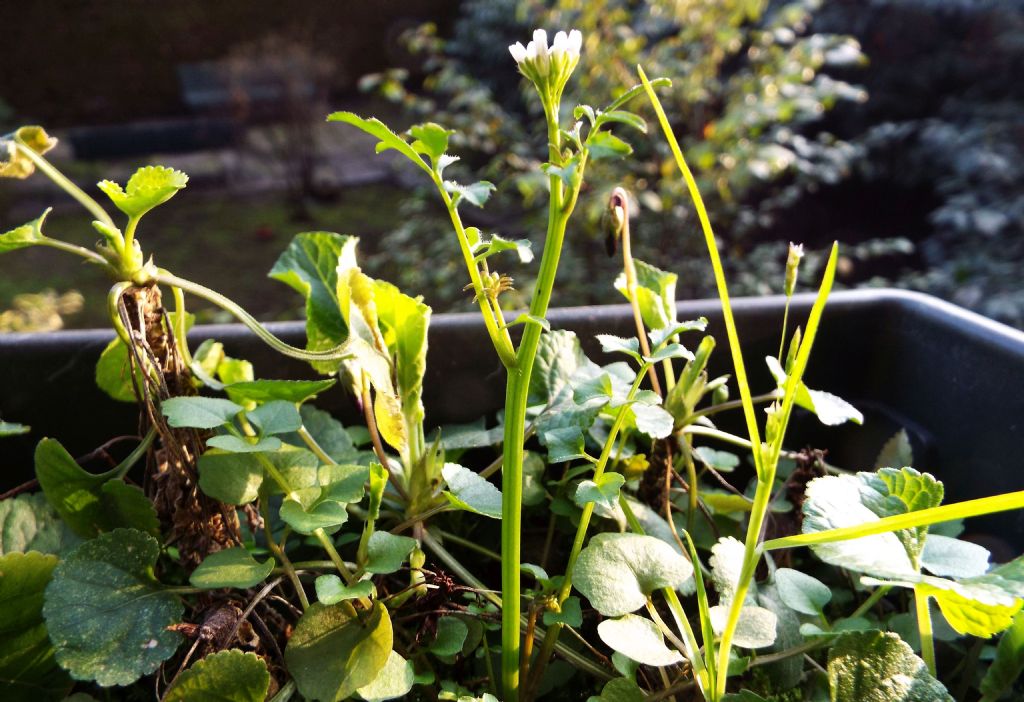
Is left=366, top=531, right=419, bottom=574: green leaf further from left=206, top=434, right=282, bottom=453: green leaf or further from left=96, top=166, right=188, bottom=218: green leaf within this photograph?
left=96, top=166, right=188, bottom=218: green leaf

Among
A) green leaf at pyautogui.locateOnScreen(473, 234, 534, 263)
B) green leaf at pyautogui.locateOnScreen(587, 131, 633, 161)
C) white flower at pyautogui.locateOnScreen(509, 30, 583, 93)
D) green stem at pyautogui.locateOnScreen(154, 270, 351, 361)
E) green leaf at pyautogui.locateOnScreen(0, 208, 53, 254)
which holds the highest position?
white flower at pyautogui.locateOnScreen(509, 30, 583, 93)

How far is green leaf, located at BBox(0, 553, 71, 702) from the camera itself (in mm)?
416

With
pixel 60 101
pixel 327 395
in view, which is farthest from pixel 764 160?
pixel 60 101

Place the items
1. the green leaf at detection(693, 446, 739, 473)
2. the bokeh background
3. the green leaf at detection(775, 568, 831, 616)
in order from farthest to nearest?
the bokeh background → the green leaf at detection(693, 446, 739, 473) → the green leaf at detection(775, 568, 831, 616)

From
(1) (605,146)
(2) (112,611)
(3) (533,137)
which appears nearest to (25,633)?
(2) (112,611)

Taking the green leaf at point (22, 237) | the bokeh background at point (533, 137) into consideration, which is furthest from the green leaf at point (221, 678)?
the bokeh background at point (533, 137)

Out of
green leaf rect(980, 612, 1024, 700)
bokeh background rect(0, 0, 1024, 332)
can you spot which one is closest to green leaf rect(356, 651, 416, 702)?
green leaf rect(980, 612, 1024, 700)

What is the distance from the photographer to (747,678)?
459mm

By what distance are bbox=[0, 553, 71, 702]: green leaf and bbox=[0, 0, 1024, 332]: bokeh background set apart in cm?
111

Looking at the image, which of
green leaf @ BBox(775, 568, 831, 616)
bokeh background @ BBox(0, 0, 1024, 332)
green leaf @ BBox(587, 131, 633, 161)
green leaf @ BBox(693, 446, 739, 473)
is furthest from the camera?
bokeh background @ BBox(0, 0, 1024, 332)

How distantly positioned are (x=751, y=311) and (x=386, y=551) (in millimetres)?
377

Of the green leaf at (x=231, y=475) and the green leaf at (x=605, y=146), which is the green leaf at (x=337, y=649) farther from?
the green leaf at (x=605, y=146)

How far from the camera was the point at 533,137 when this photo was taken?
7.68 ft

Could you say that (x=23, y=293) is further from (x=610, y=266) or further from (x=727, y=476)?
(x=727, y=476)
